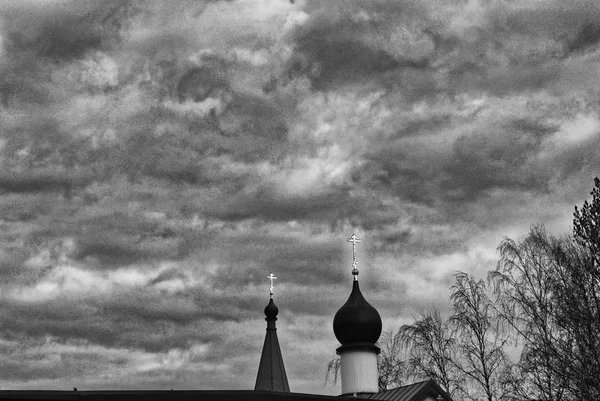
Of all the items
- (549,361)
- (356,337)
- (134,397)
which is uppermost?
(356,337)

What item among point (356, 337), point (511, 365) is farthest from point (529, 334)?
point (356, 337)

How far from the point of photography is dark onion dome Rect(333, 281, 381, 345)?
3534cm

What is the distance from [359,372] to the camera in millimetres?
34906

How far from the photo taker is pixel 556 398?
94.4ft

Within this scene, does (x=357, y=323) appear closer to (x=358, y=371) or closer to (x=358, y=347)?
(x=358, y=347)

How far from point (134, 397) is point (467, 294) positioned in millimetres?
17449

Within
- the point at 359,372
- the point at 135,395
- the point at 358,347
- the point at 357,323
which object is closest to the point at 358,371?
the point at 359,372

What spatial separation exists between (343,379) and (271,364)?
5.18 m

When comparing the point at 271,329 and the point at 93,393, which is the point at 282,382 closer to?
the point at 271,329

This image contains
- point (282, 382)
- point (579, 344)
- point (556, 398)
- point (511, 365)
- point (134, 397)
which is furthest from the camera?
point (282, 382)

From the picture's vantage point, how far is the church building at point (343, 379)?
1967 cm

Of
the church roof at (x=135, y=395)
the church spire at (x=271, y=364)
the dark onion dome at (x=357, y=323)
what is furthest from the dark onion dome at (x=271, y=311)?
the church roof at (x=135, y=395)

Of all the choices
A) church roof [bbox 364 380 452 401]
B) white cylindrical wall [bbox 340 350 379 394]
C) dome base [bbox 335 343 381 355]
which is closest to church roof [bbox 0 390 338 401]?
church roof [bbox 364 380 452 401]

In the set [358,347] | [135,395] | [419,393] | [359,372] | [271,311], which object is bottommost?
[135,395]
